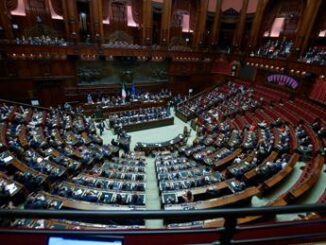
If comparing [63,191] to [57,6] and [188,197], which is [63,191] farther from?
[57,6]

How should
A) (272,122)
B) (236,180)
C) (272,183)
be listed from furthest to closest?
1. (272,122)
2. (236,180)
3. (272,183)

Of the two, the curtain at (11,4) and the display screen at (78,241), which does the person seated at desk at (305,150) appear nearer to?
the display screen at (78,241)

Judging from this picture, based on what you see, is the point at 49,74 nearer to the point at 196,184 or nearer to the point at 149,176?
the point at 149,176

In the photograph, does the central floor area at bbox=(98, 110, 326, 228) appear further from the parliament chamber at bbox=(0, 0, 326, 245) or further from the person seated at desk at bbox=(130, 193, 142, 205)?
the person seated at desk at bbox=(130, 193, 142, 205)

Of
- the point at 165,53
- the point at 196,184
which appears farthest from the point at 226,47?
the point at 196,184

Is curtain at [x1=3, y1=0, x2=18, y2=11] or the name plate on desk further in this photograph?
curtain at [x1=3, y1=0, x2=18, y2=11]

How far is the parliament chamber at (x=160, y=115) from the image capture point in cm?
585

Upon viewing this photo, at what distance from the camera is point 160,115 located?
14.7m

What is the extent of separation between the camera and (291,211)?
1.13 m

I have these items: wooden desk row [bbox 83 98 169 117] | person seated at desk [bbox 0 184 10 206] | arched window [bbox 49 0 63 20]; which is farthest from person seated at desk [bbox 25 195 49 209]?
arched window [bbox 49 0 63 20]

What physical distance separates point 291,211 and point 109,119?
13664 mm

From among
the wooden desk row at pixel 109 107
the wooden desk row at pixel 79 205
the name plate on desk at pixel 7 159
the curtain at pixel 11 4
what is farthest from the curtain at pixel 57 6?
the wooden desk row at pixel 79 205

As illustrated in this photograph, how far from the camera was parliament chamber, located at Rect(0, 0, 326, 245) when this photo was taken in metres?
5.85

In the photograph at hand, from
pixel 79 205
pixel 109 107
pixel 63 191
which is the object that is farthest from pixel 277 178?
pixel 109 107
